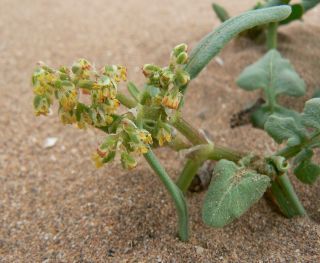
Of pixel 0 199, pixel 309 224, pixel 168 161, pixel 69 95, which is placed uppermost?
pixel 69 95

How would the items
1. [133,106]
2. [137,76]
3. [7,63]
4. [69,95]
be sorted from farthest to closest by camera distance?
[7,63]
[137,76]
[133,106]
[69,95]

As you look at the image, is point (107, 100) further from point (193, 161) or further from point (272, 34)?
point (272, 34)

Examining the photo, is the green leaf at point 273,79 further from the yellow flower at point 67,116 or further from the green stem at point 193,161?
the yellow flower at point 67,116

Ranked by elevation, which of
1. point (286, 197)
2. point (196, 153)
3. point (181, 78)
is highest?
point (181, 78)

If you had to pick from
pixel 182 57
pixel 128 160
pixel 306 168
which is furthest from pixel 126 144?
pixel 306 168

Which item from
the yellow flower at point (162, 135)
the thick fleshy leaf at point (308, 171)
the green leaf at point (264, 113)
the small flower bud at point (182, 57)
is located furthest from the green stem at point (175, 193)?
the green leaf at point (264, 113)

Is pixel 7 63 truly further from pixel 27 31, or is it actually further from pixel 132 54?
pixel 132 54

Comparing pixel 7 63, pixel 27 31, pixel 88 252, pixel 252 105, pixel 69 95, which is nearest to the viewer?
pixel 69 95

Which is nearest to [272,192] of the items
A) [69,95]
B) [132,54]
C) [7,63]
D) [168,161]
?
[168,161]
